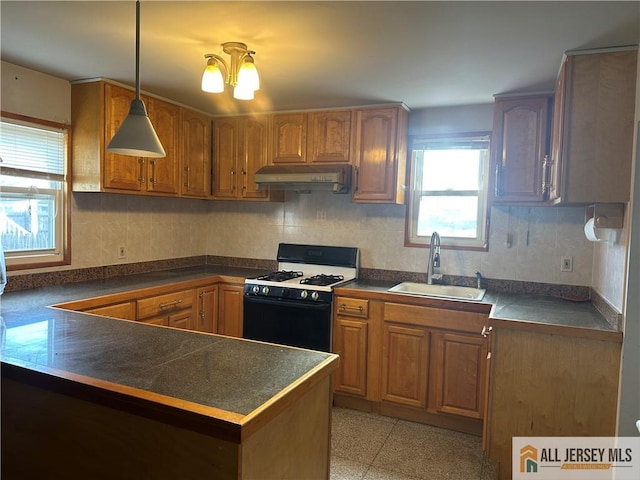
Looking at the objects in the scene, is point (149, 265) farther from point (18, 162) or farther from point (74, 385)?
point (74, 385)

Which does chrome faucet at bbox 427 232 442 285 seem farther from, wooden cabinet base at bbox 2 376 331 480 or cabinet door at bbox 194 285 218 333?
wooden cabinet base at bbox 2 376 331 480

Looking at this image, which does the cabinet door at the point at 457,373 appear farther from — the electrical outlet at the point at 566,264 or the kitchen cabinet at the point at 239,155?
the kitchen cabinet at the point at 239,155

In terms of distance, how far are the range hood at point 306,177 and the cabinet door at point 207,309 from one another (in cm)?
96

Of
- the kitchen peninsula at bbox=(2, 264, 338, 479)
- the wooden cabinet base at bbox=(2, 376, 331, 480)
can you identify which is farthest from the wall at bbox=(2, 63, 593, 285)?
the wooden cabinet base at bbox=(2, 376, 331, 480)

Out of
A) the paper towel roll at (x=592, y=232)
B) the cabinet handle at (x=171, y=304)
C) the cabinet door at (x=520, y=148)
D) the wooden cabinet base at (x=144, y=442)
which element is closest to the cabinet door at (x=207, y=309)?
the cabinet handle at (x=171, y=304)

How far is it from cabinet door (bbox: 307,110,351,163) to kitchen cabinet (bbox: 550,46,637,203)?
1551mm

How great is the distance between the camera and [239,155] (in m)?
3.81

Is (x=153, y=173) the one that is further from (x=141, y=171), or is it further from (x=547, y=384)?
(x=547, y=384)

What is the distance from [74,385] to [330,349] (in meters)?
2.10

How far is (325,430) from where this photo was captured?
5.13 feet

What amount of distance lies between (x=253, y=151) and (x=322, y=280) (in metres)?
1.25

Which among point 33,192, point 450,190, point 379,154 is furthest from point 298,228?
point 33,192

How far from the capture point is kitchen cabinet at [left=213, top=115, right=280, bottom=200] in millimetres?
3730

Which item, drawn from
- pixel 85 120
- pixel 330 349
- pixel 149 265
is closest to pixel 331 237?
pixel 330 349
